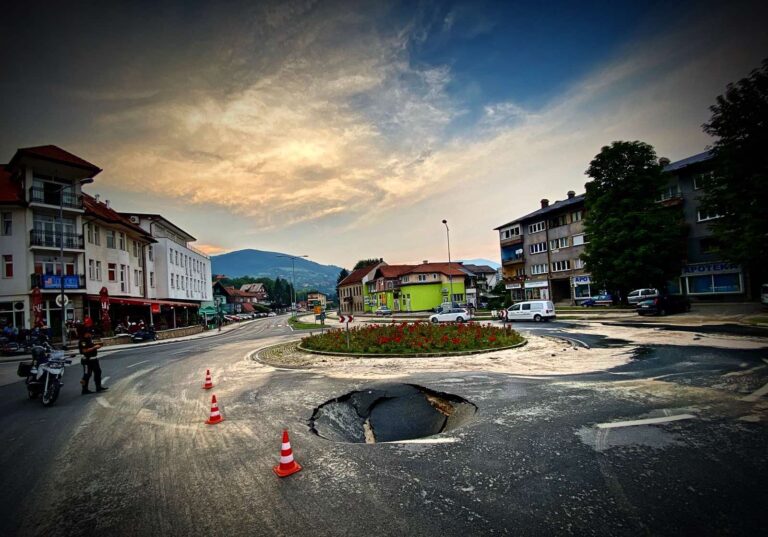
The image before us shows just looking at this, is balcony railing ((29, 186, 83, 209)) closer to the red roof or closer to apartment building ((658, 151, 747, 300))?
the red roof

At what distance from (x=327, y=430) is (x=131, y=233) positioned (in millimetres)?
42279

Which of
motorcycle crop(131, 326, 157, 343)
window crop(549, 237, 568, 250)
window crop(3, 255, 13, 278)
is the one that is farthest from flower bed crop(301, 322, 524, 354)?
window crop(549, 237, 568, 250)

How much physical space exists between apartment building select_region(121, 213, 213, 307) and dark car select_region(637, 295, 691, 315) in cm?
5113

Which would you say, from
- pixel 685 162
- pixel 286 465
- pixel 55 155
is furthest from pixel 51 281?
pixel 685 162

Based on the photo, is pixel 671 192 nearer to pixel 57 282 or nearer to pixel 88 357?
pixel 88 357

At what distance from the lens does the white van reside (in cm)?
2995

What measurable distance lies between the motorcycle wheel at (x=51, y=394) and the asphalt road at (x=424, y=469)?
31 centimetres

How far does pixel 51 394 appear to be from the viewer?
29.1ft

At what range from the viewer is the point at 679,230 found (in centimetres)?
3183

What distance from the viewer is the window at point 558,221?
46.8 meters

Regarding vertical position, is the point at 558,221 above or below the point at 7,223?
above

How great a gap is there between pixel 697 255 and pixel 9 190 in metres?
61.3

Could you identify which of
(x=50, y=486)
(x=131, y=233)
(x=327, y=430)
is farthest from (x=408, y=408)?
(x=131, y=233)

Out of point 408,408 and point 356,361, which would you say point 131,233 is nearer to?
point 356,361
